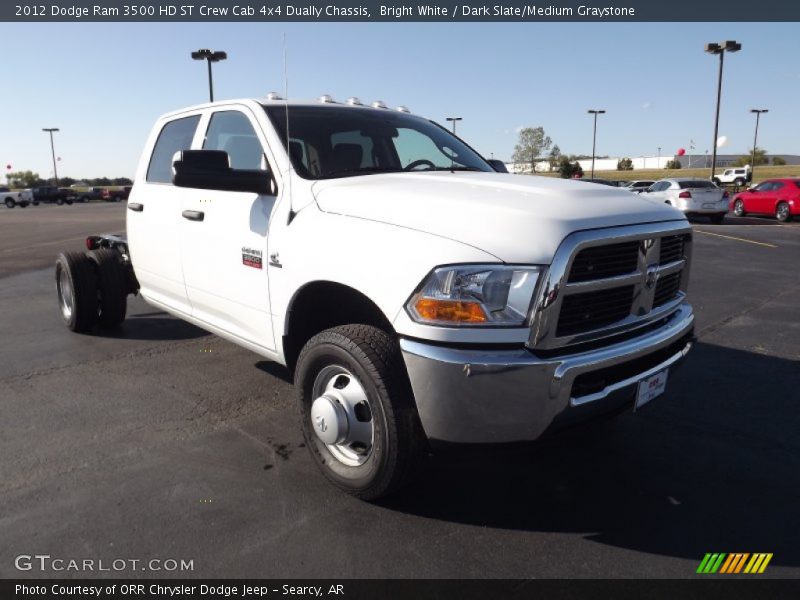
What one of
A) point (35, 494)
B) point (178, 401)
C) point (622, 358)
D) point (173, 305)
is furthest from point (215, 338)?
point (622, 358)

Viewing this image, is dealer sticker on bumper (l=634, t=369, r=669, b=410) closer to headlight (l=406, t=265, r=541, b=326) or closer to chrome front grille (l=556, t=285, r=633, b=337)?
chrome front grille (l=556, t=285, r=633, b=337)

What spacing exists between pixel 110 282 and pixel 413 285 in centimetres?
434

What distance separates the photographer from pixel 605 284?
8.70 feet

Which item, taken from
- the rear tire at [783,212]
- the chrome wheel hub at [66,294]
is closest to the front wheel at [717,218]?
the rear tire at [783,212]

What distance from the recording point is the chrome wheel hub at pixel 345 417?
2891 millimetres

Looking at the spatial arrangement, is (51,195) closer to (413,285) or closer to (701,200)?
(701,200)

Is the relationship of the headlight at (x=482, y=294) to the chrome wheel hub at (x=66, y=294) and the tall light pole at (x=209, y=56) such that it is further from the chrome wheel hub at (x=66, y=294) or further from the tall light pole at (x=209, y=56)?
the tall light pole at (x=209, y=56)

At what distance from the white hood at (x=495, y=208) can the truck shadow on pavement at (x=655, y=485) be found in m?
0.86

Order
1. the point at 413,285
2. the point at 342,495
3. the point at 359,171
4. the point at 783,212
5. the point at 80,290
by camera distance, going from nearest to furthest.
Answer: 1. the point at 413,285
2. the point at 342,495
3. the point at 359,171
4. the point at 80,290
5. the point at 783,212

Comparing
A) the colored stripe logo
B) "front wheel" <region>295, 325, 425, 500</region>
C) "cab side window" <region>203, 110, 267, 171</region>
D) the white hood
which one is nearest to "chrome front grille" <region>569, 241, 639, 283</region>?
the white hood

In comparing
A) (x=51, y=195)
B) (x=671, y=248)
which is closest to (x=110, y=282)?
(x=671, y=248)

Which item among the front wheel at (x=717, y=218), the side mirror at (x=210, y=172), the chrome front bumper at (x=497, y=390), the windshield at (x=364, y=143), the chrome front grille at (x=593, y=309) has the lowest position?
the front wheel at (x=717, y=218)
